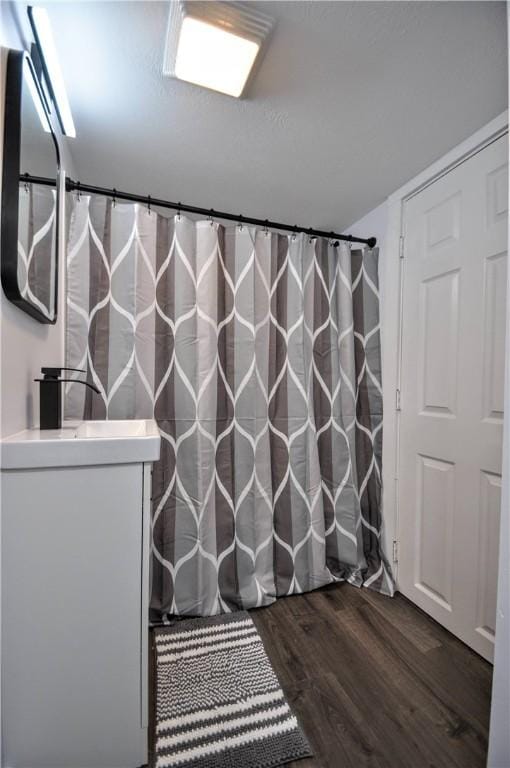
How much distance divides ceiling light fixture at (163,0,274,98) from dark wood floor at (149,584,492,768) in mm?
2192

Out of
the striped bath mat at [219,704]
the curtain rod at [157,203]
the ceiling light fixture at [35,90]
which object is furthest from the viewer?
the curtain rod at [157,203]

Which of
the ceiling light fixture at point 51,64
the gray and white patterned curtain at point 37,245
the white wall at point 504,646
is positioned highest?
the ceiling light fixture at point 51,64

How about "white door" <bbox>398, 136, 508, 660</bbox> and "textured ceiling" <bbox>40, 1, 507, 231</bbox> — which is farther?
"white door" <bbox>398, 136, 508, 660</bbox>

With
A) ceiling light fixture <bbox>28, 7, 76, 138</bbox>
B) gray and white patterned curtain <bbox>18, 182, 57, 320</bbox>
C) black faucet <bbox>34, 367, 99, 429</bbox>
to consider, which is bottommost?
black faucet <bbox>34, 367, 99, 429</bbox>

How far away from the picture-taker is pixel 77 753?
854mm

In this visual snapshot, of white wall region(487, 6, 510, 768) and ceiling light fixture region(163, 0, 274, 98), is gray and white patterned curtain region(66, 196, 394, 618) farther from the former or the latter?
white wall region(487, 6, 510, 768)

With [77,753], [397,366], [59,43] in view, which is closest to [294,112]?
[59,43]

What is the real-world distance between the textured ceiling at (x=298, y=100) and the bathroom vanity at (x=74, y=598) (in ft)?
4.06

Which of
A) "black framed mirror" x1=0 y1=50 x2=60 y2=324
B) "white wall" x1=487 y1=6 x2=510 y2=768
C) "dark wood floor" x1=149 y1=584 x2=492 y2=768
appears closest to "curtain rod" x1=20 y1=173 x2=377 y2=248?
"black framed mirror" x1=0 y1=50 x2=60 y2=324

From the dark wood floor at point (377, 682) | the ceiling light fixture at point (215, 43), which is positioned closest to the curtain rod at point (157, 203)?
the ceiling light fixture at point (215, 43)

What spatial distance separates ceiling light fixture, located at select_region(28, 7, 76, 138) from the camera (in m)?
0.93

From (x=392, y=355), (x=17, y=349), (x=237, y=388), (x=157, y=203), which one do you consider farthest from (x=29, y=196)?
(x=392, y=355)

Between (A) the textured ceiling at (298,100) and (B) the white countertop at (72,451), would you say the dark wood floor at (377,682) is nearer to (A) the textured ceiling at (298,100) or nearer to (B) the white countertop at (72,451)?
(B) the white countertop at (72,451)

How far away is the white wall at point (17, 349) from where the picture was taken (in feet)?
2.74
